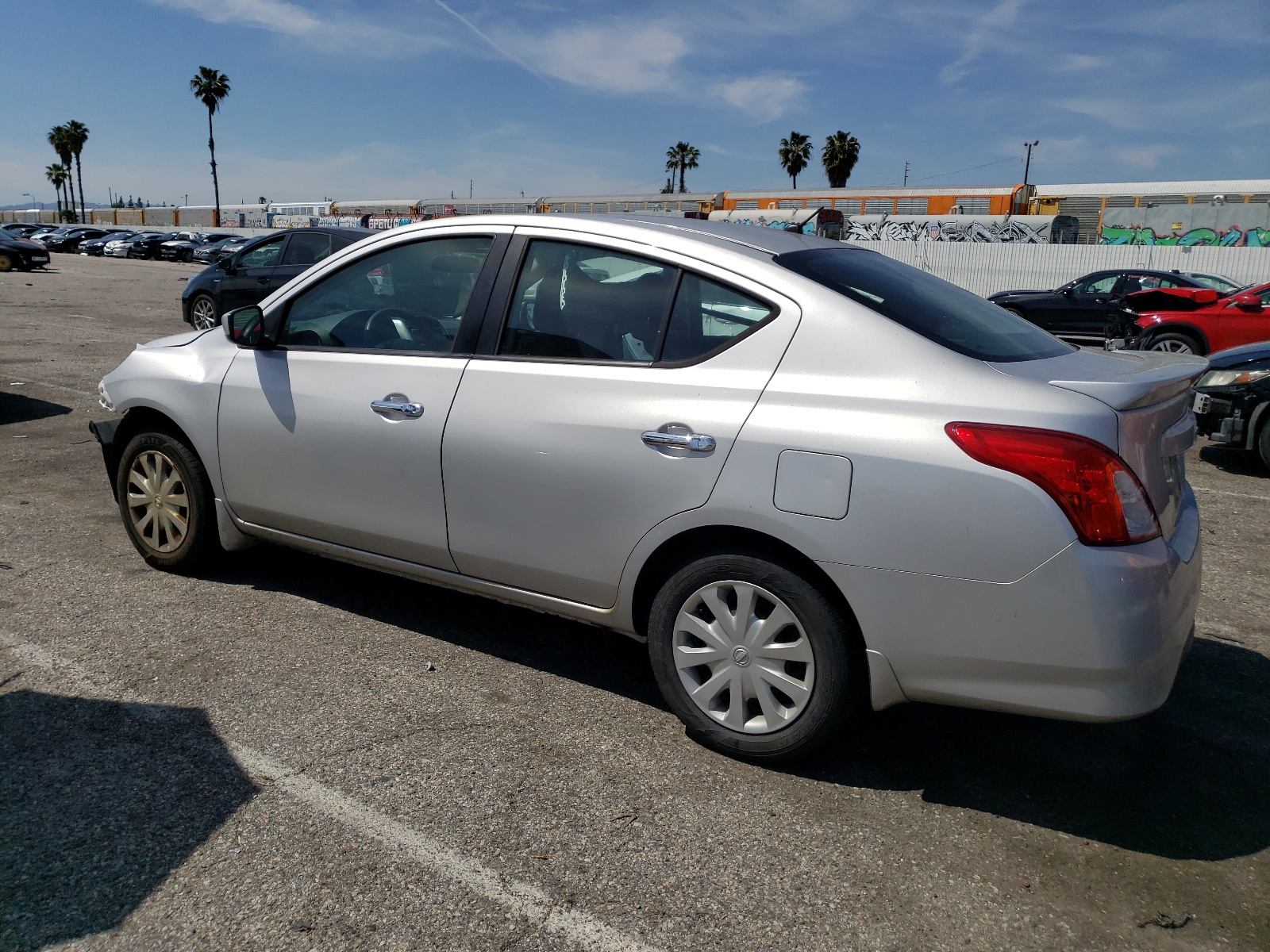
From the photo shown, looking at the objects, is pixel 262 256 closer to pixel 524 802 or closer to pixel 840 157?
pixel 524 802

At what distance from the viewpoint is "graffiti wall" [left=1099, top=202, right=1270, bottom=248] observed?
32.3 meters

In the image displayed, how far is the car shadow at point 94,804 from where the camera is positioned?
93.5 inches

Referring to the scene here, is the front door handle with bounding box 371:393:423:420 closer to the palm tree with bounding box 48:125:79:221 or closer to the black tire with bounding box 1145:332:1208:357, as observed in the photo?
the black tire with bounding box 1145:332:1208:357

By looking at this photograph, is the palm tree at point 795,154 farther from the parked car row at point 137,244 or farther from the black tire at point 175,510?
the black tire at point 175,510

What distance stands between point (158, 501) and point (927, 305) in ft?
11.6

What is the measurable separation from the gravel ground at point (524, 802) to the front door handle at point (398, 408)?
38.3 inches

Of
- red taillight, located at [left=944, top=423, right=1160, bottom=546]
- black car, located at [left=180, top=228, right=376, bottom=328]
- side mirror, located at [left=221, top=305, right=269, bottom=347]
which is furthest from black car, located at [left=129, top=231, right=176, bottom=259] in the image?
red taillight, located at [left=944, top=423, right=1160, bottom=546]

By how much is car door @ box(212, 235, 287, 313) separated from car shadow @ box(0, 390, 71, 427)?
4.42 meters

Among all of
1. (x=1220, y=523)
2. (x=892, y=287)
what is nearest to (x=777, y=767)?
(x=892, y=287)

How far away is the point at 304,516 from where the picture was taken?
4000 millimetres

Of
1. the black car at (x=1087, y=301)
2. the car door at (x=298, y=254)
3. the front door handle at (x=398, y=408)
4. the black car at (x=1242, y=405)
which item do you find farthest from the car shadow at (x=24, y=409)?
the black car at (x=1087, y=301)

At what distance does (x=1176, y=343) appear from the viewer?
13.3m

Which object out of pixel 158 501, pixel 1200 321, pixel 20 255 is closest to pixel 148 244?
pixel 20 255

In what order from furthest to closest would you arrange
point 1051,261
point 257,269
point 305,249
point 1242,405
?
point 1051,261
point 257,269
point 305,249
point 1242,405
